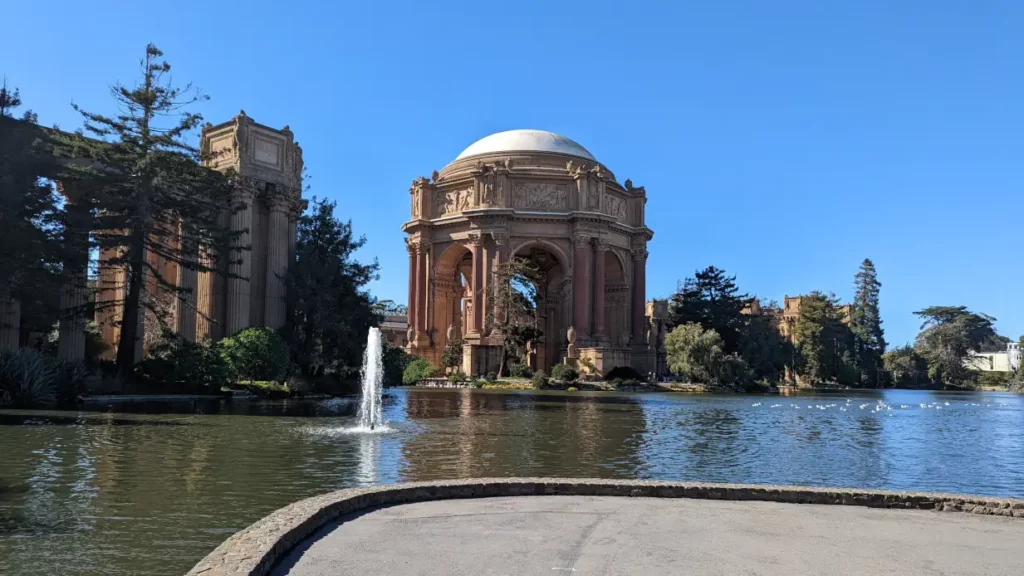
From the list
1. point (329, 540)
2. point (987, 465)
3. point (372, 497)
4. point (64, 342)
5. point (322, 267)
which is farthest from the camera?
point (322, 267)

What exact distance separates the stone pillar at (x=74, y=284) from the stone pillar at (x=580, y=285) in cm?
4164

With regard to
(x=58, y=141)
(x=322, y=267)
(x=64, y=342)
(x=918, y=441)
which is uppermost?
(x=58, y=141)

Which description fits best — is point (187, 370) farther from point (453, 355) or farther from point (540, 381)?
point (453, 355)

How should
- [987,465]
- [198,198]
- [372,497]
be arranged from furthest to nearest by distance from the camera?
[198,198]
[987,465]
[372,497]

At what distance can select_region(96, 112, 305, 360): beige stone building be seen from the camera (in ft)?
102

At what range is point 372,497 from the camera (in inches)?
302

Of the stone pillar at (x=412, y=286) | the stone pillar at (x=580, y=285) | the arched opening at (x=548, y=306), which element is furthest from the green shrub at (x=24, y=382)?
the arched opening at (x=548, y=306)

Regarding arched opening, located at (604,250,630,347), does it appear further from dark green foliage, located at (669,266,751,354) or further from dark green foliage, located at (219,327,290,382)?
dark green foliage, located at (219,327,290,382)

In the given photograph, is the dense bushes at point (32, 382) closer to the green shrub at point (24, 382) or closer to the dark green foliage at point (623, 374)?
the green shrub at point (24, 382)

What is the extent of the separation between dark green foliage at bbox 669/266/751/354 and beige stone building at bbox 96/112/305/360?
45.6 metres

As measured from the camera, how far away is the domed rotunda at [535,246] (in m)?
64.2

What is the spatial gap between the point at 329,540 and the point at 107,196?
22.9 metres

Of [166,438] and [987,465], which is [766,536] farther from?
[166,438]

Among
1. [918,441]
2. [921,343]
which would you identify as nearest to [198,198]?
[918,441]
